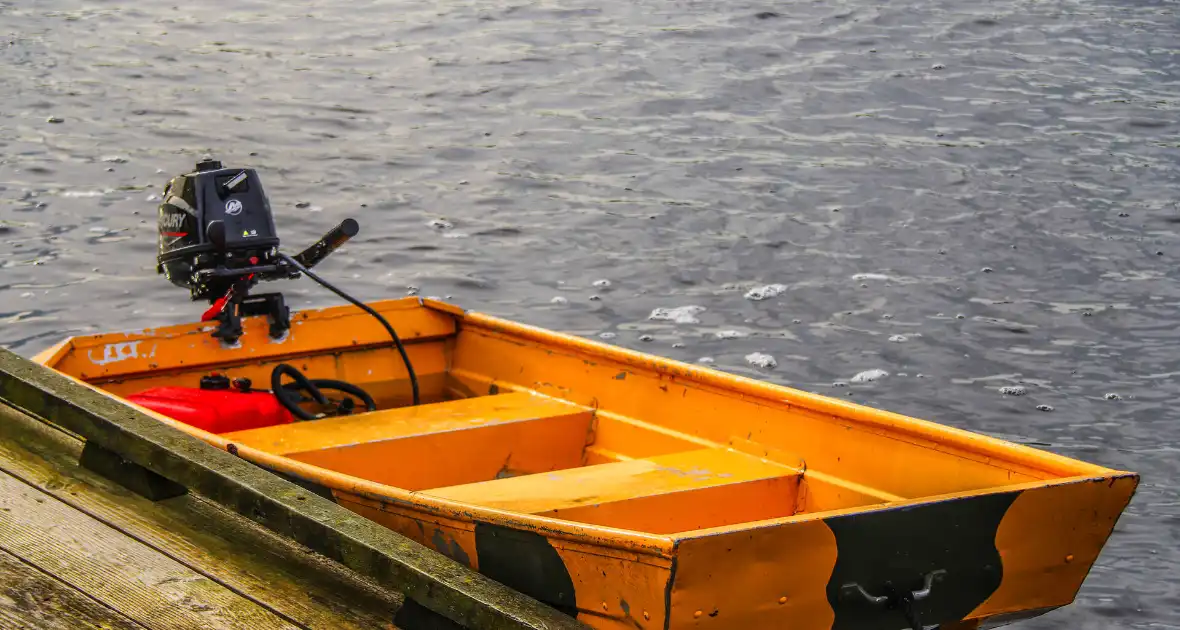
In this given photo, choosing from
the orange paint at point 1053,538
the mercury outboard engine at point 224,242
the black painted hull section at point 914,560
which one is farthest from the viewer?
the mercury outboard engine at point 224,242

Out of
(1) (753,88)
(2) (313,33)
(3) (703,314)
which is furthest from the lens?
(2) (313,33)

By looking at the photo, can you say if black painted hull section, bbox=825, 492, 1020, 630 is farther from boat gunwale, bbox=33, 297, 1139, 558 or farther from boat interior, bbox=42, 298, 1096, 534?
boat interior, bbox=42, 298, 1096, 534

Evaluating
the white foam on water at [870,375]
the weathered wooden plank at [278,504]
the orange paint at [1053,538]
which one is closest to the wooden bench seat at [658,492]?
the weathered wooden plank at [278,504]

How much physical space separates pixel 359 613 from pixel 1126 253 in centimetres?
749

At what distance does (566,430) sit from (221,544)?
163 cm

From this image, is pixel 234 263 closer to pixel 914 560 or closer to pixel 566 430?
pixel 566 430

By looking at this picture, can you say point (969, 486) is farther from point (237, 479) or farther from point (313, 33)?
point (313, 33)

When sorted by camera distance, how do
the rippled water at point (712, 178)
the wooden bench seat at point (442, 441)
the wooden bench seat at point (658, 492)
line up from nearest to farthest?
the wooden bench seat at point (658, 492) → the wooden bench seat at point (442, 441) → the rippled water at point (712, 178)

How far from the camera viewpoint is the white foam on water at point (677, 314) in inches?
342

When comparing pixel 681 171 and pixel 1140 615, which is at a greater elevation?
pixel 681 171

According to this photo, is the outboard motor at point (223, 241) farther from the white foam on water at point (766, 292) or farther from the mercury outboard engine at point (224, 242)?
the white foam on water at point (766, 292)

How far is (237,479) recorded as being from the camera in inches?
159

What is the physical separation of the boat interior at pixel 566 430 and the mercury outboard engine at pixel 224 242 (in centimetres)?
26

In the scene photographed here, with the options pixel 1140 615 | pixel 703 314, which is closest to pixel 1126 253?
pixel 703 314
